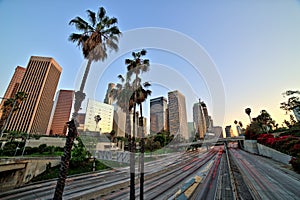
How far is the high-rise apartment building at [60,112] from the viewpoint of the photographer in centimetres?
14912

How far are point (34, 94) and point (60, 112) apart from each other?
57646 millimetres

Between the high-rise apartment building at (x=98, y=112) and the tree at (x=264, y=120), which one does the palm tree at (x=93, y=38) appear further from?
the tree at (x=264, y=120)

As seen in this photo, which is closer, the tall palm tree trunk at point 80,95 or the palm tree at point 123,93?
the tall palm tree trunk at point 80,95

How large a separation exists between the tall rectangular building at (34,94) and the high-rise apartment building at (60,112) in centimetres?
4168

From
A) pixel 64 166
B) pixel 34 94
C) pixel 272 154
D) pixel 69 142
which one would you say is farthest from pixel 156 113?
pixel 34 94

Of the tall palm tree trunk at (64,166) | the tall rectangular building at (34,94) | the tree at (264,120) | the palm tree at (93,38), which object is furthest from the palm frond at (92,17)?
the tall rectangular building at (34,94)

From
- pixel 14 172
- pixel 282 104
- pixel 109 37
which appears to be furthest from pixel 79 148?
pixel 282 104

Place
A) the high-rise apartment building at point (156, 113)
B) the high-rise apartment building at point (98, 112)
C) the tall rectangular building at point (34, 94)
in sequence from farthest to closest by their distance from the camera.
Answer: the tall rectangular building at point (34, 94), the high-rise apartment building at point (98, 112), the high-rise apartment building at point (156, 113)

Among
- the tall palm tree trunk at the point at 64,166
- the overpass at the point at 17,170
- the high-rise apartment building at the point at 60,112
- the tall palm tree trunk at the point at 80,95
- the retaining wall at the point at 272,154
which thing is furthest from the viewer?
the high-rise apartment building at the point at 60,112

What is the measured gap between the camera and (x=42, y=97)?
4176 inches

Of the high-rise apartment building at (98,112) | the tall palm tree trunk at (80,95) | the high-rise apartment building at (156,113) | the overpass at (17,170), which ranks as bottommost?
the overpass at (17,170)

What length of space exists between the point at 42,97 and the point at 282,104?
138010 mm

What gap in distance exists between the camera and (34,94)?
330ft

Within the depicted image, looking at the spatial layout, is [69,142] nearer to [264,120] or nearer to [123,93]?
[123,93]
